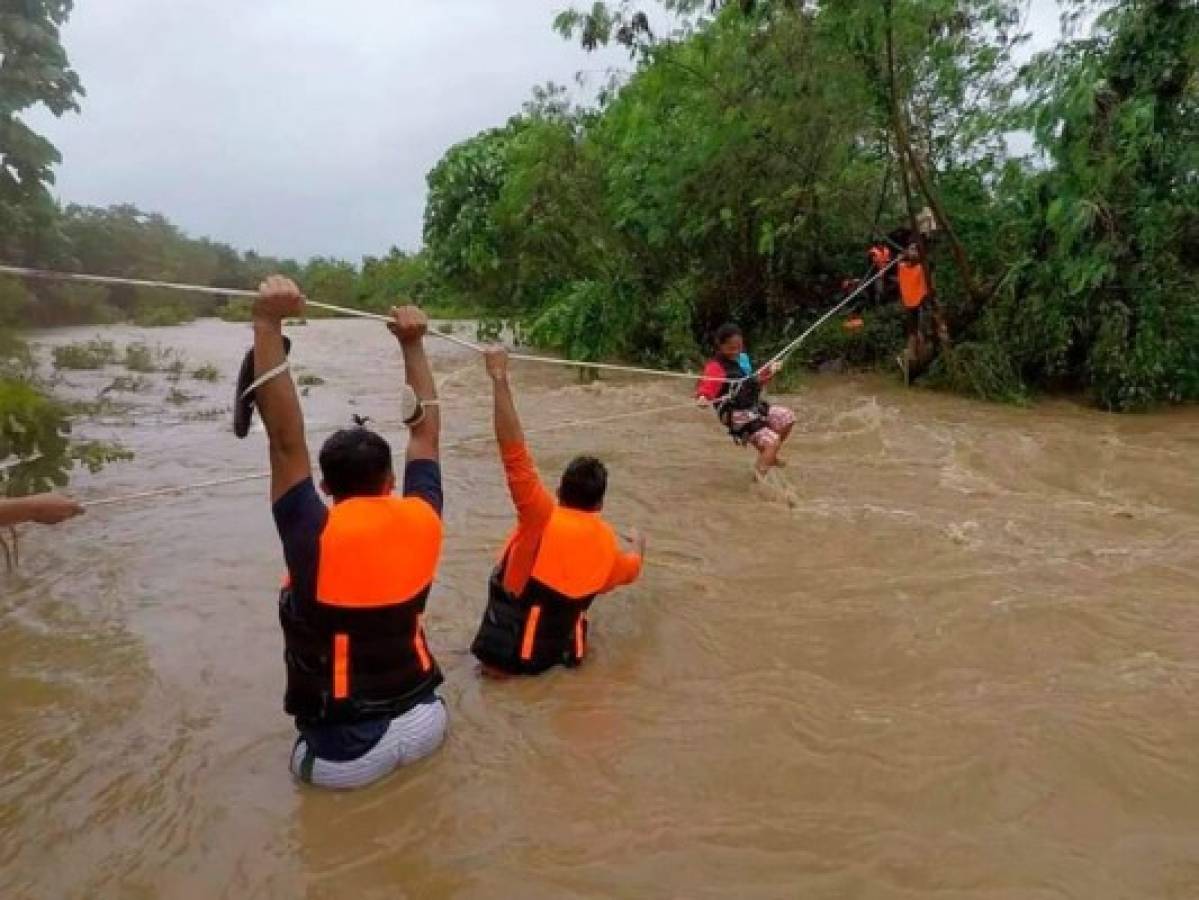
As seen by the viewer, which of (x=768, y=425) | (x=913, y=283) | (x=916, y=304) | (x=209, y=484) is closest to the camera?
(x=209, y=484)

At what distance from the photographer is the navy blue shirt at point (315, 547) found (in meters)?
2.81

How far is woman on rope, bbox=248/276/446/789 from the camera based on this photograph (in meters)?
2.75

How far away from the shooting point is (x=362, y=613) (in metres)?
2.94

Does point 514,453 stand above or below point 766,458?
above

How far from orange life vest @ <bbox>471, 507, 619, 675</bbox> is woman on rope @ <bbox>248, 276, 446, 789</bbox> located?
2.32 ft

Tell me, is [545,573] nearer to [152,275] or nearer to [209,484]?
[209,484]

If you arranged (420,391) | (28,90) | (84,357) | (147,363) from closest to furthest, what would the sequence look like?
(420,391), (28,90), (147,363), (84,357)

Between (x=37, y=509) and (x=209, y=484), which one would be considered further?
(x=209, y=484)

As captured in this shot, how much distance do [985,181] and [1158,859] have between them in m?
10.8

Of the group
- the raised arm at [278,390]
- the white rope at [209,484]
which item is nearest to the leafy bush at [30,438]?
the white rope at [209,484]

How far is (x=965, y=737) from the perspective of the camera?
136 inches

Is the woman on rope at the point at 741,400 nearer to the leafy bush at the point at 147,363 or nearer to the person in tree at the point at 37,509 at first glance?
the person in tree at the point at 37,509

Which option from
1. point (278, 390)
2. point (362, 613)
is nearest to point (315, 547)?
point (362, 613)

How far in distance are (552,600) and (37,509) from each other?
1.86m
